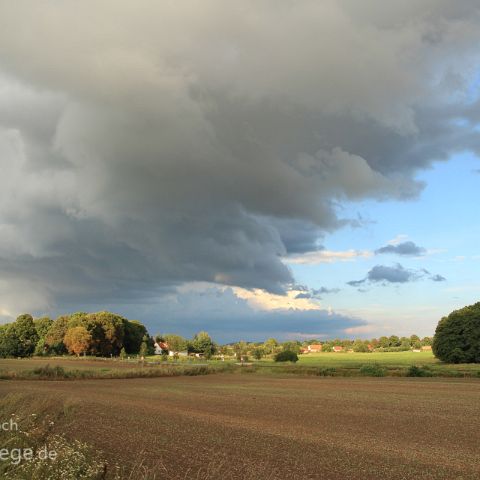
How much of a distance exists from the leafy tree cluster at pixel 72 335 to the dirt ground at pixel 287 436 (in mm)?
102975

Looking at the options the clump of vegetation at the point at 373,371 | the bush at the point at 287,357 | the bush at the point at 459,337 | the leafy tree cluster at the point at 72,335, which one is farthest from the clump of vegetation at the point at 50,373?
the leafy tree cluster at the point at 72,335

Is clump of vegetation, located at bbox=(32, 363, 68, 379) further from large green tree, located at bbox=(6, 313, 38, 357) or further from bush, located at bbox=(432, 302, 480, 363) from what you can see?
large green tree, located at bbox=(6, 313, 38, 357)

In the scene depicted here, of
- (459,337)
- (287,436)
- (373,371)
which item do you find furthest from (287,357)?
(287,436)

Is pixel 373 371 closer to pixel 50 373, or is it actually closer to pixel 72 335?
pixel 50 373

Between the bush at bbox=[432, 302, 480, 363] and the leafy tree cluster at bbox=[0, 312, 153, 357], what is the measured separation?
77601 millimetres

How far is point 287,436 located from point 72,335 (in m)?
118

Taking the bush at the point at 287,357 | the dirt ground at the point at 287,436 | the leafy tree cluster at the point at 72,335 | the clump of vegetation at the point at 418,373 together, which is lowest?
the dirt ground at the point at 287,436

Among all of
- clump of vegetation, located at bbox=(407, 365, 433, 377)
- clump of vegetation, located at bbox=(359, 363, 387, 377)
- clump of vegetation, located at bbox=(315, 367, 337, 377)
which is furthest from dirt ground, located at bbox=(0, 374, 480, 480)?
clump of vegetation, located at bbox=(315, 367, 337, 377)

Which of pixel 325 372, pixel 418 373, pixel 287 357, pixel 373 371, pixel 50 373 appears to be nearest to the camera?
pixel 50 373

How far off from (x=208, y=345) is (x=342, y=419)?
163 metres

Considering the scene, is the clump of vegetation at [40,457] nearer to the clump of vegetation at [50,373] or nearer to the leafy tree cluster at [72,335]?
the clump of vegetation at [50,373]

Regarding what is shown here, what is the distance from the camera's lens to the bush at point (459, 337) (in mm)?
92250

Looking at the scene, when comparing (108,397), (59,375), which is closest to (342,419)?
(108,397)

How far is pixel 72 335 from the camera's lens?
13012cm
